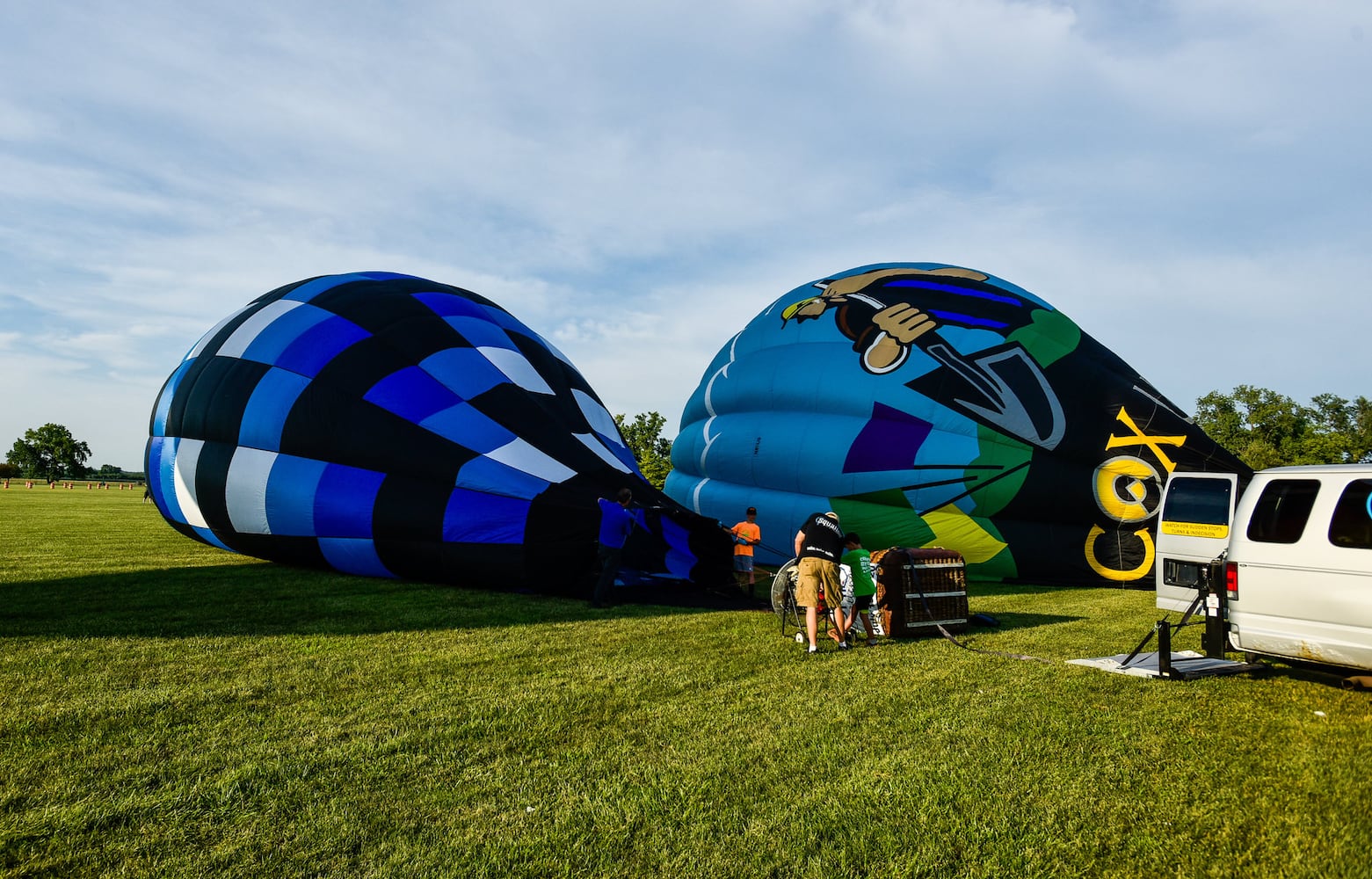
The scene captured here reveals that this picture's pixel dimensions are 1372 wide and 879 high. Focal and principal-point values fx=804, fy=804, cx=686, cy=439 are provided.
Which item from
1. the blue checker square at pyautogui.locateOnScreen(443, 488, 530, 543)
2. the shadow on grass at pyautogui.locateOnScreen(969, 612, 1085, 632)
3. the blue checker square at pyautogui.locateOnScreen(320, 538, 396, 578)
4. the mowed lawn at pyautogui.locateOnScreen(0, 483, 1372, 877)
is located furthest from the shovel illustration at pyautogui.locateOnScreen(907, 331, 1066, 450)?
the blue checker square at pyautogui.locateOnScreen(320, 538, 396, 578)

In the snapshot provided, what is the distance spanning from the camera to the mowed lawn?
Result: 3.08m

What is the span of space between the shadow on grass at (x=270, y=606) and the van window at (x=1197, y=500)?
5539 mm

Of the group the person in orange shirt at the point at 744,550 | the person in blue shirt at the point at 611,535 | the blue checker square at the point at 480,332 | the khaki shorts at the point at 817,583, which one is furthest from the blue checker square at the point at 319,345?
the khaki shorts at the point at 817,583

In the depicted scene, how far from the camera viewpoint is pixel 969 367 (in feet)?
37.8

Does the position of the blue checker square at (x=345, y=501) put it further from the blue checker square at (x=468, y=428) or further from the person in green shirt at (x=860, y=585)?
the person in green shirt at (x=860, y=585)

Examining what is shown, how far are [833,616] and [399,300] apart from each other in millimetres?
6944

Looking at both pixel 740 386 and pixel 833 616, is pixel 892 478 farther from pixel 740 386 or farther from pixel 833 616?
pixel 833 616

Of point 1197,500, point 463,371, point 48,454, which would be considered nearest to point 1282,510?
point 1197,500

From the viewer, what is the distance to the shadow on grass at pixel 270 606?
22.8 ft

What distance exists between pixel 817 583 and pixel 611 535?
267 cm

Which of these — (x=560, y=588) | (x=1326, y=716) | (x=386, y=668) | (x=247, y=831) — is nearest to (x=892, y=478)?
(x=560, y=588)

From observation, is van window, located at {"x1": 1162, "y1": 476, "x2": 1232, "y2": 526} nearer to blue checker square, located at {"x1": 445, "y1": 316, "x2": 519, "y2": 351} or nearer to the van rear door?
the van rear door

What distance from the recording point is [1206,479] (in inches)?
381

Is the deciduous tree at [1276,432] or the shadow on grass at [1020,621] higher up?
the deciduous tree at [1276,432]
